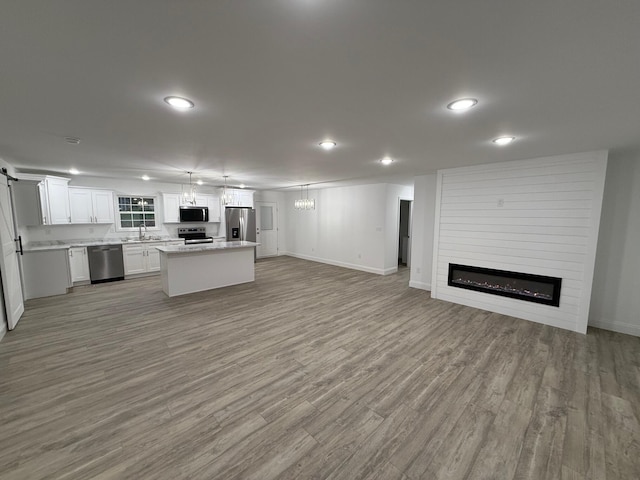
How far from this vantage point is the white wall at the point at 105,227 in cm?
566

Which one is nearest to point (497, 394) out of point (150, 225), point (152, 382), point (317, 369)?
point (317, 369)

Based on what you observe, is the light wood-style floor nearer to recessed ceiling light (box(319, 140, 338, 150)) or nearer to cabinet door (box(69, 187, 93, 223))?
recessed ceiling light (box(319, 140, 338, 150))

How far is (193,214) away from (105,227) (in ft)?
6.86

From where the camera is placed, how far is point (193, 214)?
7.52m

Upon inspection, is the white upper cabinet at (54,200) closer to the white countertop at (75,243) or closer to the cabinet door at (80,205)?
the cabinet door at (80,205)

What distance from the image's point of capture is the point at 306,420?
2057 mm

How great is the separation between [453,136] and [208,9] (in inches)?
103

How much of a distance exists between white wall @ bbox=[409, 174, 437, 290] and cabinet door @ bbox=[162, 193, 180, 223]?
6569 mm

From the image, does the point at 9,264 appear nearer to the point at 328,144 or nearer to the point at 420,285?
the point at 328,144

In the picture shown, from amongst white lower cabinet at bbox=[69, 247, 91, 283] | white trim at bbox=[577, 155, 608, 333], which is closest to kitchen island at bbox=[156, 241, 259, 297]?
white lower cabinet at bbox=[69, 247, 91, 283]

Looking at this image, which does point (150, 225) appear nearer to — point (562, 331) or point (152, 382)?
point (152, 382)

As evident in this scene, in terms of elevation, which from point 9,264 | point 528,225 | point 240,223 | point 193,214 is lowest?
point 9,264

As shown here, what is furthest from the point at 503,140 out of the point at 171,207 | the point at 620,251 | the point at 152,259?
the point at 152,259

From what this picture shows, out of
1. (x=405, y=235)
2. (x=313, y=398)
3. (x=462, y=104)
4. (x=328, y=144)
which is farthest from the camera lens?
(x=405, y=235)
